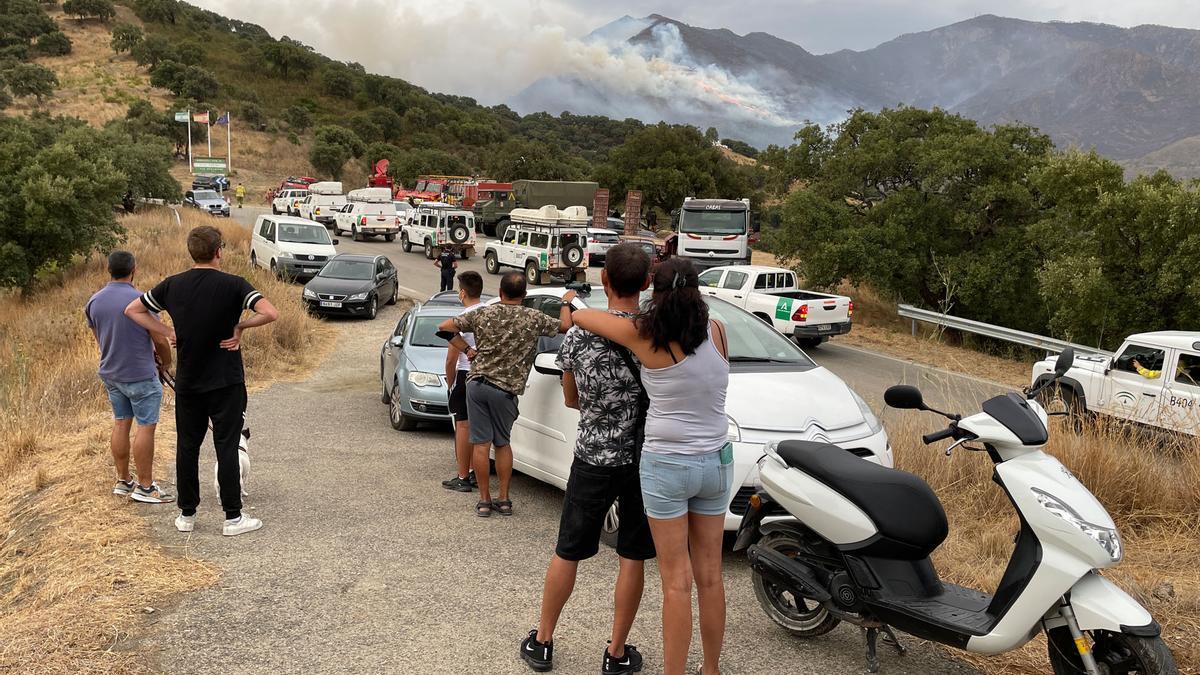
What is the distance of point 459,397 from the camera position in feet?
20.7

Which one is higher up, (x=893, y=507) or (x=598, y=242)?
(x=893, y=507)

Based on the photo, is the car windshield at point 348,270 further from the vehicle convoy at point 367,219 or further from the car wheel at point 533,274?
the vehicle convoy at point 367,219

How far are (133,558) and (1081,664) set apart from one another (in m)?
4.88

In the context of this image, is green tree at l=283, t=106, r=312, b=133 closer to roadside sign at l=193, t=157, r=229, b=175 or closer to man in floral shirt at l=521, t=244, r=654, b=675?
roadside sign at l=193, t=157, r=229, b=175

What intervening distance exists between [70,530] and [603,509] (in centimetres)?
385

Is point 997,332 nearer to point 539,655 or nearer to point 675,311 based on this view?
point 539,655

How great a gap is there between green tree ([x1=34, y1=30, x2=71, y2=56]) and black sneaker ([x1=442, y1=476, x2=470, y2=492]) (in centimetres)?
10038

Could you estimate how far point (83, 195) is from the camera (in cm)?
2081

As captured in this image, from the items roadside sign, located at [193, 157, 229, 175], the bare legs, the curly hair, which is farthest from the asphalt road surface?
roadside sign, located at [193, 157, 229, 175]

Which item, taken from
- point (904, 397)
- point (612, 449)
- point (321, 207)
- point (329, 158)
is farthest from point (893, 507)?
point (329, 158)

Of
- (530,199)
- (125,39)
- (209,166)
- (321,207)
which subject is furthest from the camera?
(125,39)

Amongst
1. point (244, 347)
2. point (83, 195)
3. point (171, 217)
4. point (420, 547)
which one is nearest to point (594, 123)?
point (171, 217)

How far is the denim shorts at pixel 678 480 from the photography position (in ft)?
11.2

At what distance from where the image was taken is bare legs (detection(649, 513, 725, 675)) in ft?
11.4
